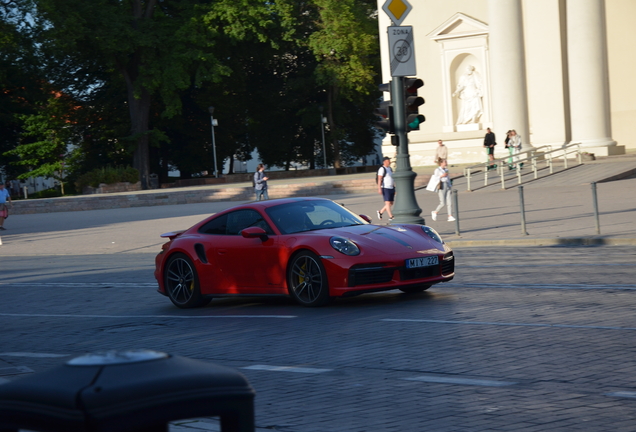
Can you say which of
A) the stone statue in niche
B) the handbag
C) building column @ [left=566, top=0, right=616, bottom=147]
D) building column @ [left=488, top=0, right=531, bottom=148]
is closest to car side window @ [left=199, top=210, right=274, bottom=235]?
the handbag

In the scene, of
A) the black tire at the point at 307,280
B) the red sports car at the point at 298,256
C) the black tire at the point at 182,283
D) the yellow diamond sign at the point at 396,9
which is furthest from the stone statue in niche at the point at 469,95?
the black tire at the point at 307,280

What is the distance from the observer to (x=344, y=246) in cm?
1070

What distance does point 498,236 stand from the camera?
18.7 metres

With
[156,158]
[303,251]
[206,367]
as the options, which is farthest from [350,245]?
[156,158]

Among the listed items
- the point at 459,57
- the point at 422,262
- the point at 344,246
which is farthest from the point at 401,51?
the point at 459,57

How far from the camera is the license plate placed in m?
10.8

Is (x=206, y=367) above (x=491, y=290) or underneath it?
above

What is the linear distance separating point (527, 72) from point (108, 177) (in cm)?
2464

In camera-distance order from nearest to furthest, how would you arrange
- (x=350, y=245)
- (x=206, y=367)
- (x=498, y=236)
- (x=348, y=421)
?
(x=206, y=367), (x=348, y=421), (x=350, y=245), (x=498, y=236)

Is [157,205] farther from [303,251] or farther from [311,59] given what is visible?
[303,251]

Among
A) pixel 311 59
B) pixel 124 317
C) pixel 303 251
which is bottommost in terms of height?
pixel 124 317

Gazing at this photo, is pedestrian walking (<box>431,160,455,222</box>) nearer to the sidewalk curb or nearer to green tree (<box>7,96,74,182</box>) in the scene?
the sidewalk curb

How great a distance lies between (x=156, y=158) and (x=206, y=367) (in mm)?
66238

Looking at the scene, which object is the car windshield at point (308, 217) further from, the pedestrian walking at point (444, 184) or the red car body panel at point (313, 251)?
the pedestrian walking at point (444, 184)
